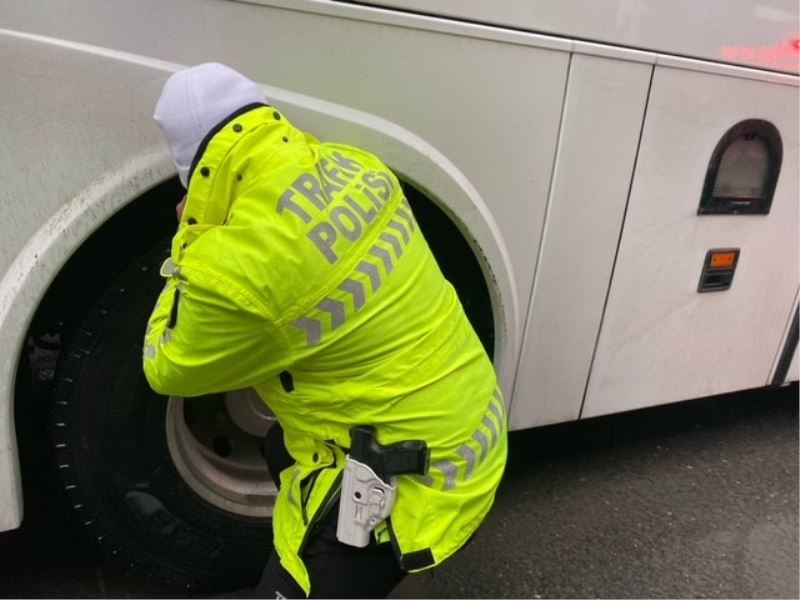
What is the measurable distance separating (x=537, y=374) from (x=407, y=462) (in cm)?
118

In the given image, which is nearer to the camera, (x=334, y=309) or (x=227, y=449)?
(x=334, y=309)

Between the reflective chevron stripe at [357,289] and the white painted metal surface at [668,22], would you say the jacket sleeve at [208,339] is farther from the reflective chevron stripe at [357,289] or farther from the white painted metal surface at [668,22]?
the white painted metal surface at [668,22]

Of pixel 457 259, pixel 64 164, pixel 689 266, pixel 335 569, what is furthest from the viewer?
pixel 689 266

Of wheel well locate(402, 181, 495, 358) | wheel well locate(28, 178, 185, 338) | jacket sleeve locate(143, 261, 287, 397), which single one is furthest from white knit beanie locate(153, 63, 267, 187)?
wheel well locate(402, 181, 495, 358)

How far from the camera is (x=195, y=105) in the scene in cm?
137

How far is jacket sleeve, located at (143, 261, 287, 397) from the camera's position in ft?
4.12

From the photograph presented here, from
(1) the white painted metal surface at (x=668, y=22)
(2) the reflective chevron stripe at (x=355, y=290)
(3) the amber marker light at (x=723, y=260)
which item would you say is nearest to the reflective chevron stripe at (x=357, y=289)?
(2) the reflective chevron stripe at (x=355, y=290)

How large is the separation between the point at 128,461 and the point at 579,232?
1.56 meters

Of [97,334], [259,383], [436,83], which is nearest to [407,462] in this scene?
[259,383]

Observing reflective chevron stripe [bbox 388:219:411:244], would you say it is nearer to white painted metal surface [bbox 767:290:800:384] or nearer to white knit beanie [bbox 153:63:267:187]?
white knit beanie [bbox 153:63:267:187]

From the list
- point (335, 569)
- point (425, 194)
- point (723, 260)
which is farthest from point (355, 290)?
point (723, 260)

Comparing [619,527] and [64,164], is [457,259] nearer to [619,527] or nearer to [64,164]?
[64,164]

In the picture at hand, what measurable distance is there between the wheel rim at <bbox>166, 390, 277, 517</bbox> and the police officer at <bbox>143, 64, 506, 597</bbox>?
2.09 feet

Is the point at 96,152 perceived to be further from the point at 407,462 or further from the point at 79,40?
the point at 407,462
